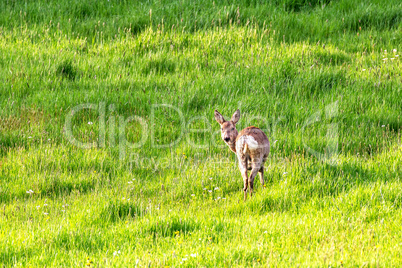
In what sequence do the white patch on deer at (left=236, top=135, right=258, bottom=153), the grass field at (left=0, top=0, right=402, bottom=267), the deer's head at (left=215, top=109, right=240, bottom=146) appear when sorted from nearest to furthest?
the grass field at (left=0, top=0, right=402, bottom=267) < the white patch on deer at (left=236, top=135, right=258, bottom=153) < the deer's head at (left=215, top=109, right=240, bottom=146)

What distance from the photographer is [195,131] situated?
8.17m

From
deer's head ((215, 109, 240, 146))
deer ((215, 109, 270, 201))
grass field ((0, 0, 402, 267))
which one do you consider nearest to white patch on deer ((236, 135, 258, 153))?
deer ((215, 109, 270, 201))

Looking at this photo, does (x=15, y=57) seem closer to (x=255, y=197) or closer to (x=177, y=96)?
(x=177, y=96)

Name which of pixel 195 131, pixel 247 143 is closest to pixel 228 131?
pixel 247 143

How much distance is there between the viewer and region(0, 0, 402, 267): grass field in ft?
16.9

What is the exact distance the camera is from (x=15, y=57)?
10367 millimetres

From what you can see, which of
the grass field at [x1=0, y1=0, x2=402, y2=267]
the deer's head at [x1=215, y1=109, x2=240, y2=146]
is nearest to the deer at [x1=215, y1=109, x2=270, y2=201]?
the deer's head at [x1=215, y1=109, x2=240, y2=146]

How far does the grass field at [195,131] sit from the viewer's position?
5141mm

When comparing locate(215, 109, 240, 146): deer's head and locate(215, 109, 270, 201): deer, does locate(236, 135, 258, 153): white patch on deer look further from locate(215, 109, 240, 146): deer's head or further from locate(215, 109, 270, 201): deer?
locate(215, 109, 240, 146): deer's head

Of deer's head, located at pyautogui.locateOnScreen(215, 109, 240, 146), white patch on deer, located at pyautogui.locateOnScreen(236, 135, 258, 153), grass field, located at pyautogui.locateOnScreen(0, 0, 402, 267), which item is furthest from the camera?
Result: deer's head, located at pyautogui.locateOnScreen(215, 109, 240, 146)

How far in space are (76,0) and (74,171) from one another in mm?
7190

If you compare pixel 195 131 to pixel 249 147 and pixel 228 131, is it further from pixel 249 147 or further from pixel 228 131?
pixel 249 147

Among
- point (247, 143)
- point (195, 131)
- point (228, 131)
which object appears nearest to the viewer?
point (247, 143)

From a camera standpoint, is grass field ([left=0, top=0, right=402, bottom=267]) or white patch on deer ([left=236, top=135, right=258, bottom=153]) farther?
white patch on deer ([left=236, top=135, right=258, bottom=153])
